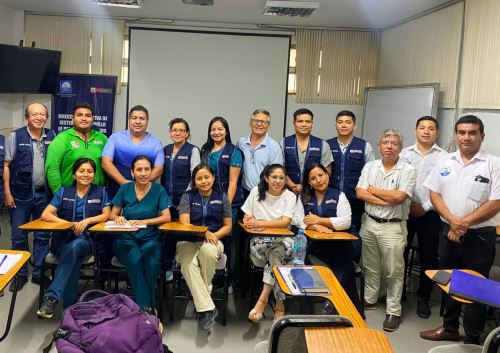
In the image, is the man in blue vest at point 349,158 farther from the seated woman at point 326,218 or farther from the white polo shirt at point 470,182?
the white polo shirt at point 470,182

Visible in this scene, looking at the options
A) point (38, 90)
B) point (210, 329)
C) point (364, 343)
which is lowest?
point (210, 329)

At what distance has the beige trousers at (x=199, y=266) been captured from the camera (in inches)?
130

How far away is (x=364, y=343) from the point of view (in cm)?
172

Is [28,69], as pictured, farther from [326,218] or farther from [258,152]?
→ [326,218]

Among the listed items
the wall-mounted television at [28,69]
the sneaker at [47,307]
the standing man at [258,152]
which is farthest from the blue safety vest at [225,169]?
the wall-mounted television at [28,69]

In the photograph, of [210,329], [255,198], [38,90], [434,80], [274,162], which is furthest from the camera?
[38,90]

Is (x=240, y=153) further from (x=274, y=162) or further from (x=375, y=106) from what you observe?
(x=375, y=106)

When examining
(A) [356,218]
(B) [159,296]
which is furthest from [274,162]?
(B) [159,296]

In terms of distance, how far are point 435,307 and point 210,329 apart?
2.09 metres

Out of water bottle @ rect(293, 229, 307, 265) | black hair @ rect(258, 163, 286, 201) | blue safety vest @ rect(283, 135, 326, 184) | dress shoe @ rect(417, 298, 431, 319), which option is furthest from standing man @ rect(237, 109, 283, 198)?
dress shoe @ rect(417, 298, 431, 319)

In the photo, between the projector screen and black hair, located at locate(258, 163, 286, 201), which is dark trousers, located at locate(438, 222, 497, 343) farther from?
the projector screen

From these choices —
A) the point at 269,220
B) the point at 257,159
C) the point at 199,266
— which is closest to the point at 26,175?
the point at 199,266

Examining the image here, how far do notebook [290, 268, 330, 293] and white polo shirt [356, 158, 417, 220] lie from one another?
3.82 feet

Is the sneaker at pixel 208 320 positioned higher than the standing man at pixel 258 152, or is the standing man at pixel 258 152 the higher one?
the standing man at pixel 258 152
